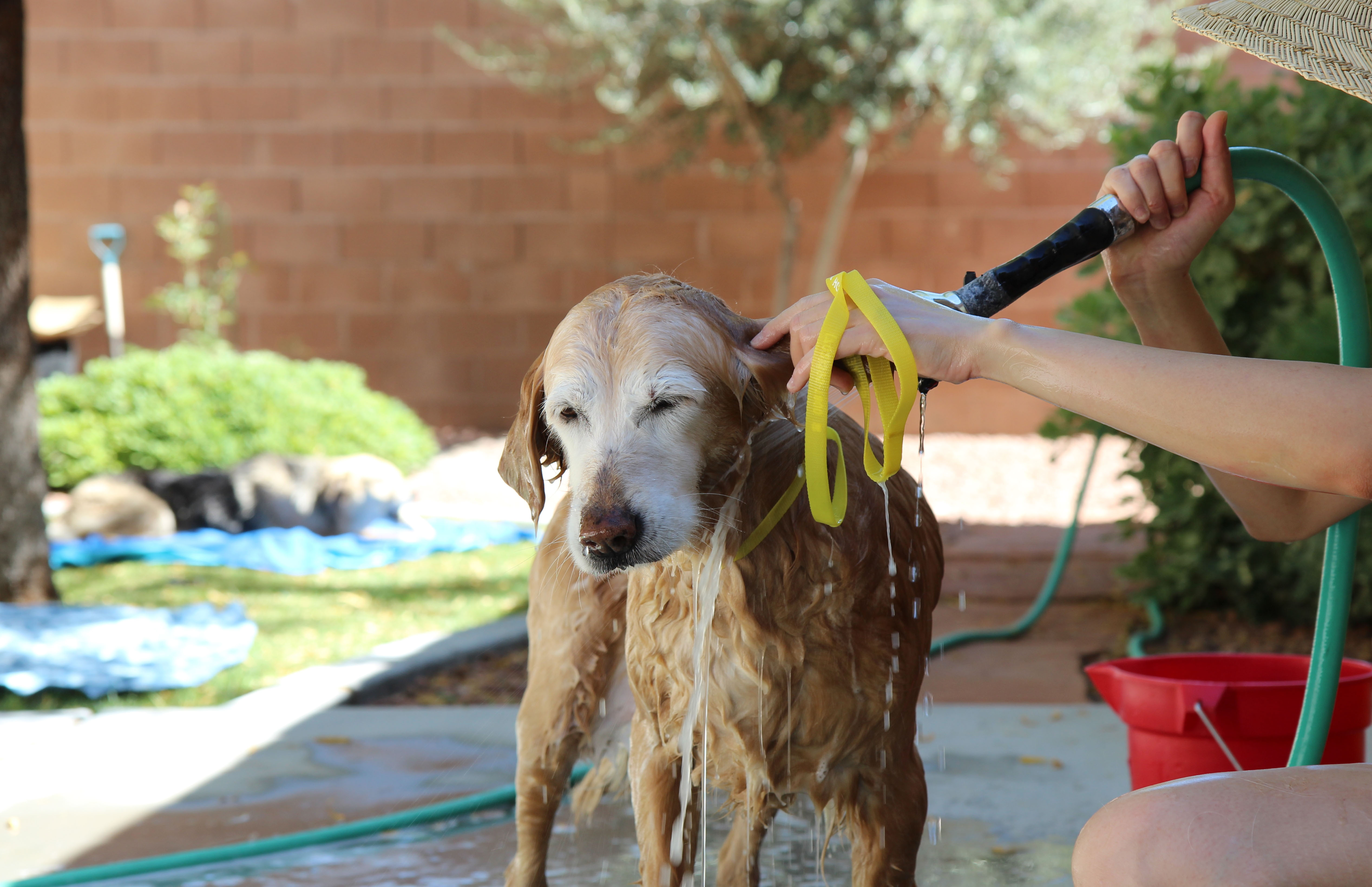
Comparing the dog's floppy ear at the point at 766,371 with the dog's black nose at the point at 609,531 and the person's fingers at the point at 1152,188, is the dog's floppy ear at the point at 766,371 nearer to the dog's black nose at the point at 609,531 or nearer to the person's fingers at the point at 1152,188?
the dog's black nose at the point at 609,531

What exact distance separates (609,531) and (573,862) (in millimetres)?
1688

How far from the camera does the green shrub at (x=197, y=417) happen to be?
892cm

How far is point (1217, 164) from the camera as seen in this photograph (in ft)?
7.29

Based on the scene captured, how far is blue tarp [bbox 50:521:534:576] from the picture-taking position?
762cm

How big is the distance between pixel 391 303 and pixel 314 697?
808cm

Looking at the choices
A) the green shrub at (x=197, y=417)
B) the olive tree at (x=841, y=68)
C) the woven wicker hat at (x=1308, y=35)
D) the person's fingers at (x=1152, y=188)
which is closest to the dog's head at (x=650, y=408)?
the person's fingers at (x=1152, y=188)

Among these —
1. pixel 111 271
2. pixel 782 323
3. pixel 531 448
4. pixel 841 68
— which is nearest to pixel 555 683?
pixel 531 448

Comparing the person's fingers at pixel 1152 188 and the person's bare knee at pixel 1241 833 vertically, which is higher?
the person's fingers at pixel 1152 188

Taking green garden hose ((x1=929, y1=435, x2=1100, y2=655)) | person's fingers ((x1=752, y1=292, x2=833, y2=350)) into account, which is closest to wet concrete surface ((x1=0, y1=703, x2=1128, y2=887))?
green garden hose ((x1=929, y1=435, x2=1100, y2=655))

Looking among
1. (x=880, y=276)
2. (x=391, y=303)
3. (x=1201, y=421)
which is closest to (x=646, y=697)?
(x=1201, y=421)

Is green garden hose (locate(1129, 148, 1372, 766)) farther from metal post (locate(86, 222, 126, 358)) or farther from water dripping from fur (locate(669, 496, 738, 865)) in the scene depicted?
metal post (locate(86, 222, 126, 358))

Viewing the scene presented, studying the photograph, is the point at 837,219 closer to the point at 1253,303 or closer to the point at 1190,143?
the point at 1253,303

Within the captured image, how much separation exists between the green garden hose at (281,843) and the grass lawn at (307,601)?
1565 millimetres

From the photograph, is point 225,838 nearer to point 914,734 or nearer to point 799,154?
point 914,734
